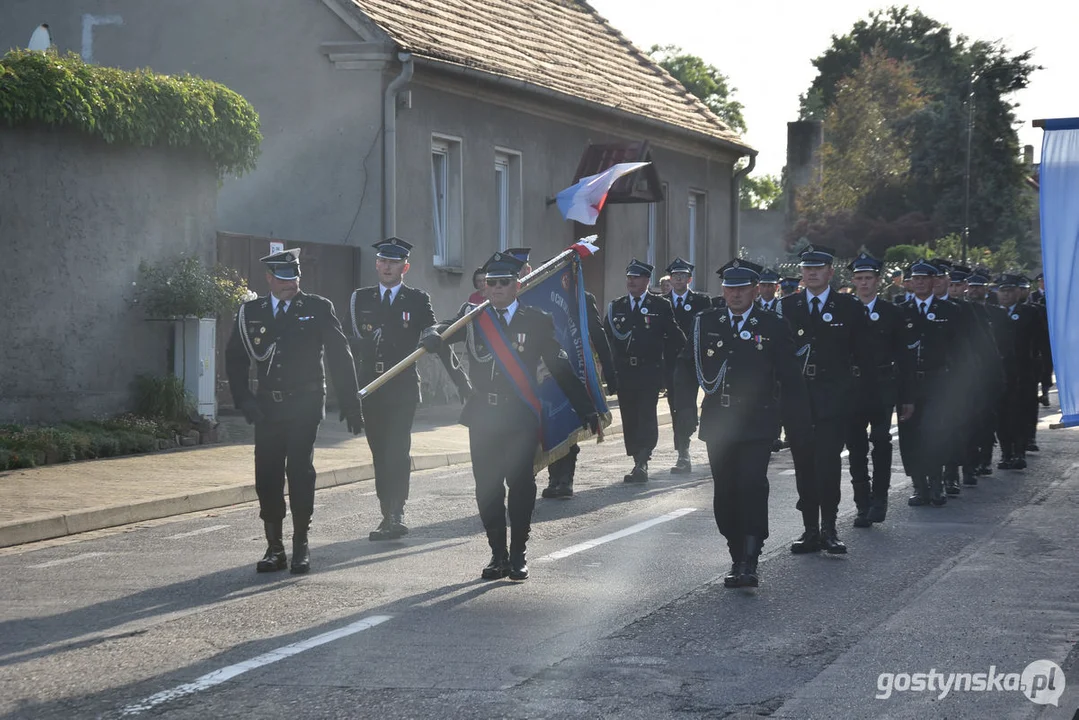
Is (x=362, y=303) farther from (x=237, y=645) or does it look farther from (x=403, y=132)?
(x=403, y=132)

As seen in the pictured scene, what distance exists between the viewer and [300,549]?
9.32 metres

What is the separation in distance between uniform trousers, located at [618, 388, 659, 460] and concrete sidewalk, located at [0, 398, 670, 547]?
2227 millimetres

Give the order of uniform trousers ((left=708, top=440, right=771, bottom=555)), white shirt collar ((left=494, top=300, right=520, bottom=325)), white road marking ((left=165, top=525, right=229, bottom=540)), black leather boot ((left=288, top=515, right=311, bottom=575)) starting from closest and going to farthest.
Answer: uniform trousers ((left=708, top=440, right=771, bottom=555))
white shirt collar ((left=494, top=300, right=520, bottom=325))
black leather boot ((left=288, top=515, right=311, bottom=575))
white road marking ((left=165, top=525, right=229, bottom=540))

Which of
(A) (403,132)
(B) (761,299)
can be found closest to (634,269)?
(B) (761,299)

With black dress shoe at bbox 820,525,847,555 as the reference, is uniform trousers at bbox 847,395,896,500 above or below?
above

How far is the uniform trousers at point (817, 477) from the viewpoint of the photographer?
10.2 m

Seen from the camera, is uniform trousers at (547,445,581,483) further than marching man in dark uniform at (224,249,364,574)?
Yes

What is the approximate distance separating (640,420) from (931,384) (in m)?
2.70

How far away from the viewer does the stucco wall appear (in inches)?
586

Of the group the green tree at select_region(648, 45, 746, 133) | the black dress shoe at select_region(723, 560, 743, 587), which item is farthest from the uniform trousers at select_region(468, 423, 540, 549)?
the green tree at select_region(648, 45, 746, 133)

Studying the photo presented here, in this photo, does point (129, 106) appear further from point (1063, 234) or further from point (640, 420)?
point (1063, 234)

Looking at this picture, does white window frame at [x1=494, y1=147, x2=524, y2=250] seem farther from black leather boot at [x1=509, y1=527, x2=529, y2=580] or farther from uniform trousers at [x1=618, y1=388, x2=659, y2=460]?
black leather boot at [x1=509, y1=527, x2=529, y2=580]

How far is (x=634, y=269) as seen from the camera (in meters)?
14.6

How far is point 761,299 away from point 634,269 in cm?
195
